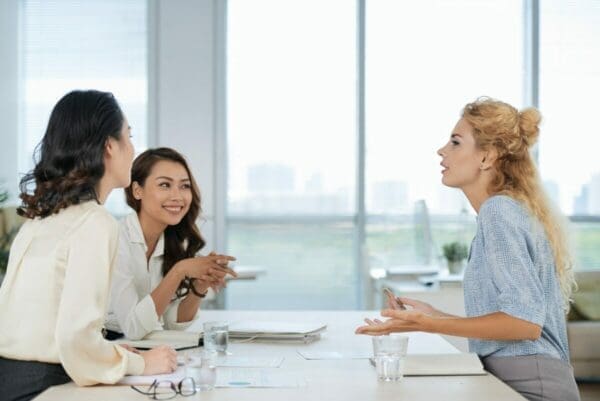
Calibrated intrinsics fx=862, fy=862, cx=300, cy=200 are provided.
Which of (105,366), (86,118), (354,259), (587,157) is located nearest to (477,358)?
(105,366)

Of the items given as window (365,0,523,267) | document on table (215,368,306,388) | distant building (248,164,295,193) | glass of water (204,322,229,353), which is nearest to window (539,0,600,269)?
window (365,0,523,267)

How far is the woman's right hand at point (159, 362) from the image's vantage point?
2.14 meters

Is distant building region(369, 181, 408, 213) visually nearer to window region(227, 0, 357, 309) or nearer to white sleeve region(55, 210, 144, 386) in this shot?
window region(227, 0, 357, 309)

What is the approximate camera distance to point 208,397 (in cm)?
193

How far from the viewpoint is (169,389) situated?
6.57ft

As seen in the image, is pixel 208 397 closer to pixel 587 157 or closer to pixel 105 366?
pixel 105 366

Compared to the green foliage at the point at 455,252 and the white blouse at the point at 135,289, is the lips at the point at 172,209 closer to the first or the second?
the white blouse at the point at 135,289

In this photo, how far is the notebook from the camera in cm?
256

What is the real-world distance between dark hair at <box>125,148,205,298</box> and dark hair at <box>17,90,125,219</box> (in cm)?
105

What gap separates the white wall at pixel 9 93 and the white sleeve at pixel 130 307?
4525 mm

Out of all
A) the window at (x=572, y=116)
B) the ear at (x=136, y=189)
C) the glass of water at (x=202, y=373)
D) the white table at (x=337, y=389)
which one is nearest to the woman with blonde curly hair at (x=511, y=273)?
the white table at (x=337, y=389)

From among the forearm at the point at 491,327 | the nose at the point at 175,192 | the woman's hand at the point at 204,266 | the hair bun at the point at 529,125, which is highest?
the hair bun at the point at 529,125

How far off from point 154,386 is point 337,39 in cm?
557

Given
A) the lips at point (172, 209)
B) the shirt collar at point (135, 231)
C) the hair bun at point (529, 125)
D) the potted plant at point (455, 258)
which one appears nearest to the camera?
the hair bun at point (529, 125)
